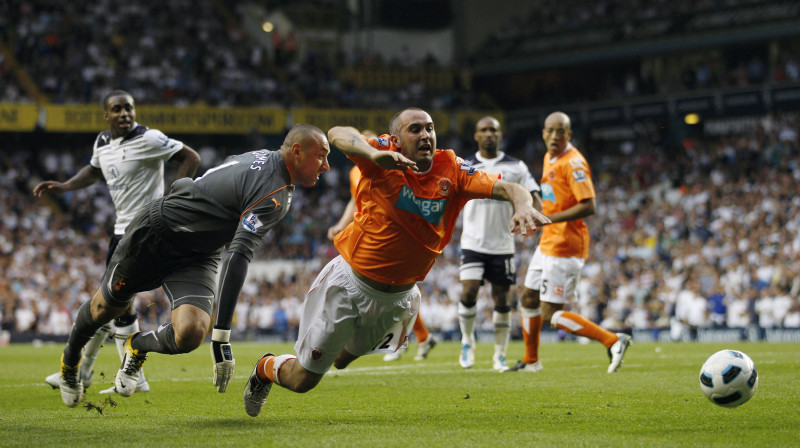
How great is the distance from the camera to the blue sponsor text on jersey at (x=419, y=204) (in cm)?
636

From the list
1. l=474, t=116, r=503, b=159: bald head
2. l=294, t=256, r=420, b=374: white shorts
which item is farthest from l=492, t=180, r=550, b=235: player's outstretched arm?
l=474, t=116, r=503, b=159: bald head

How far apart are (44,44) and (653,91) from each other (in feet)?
71.5

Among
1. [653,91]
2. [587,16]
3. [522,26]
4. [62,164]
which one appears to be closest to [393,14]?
[522,26]

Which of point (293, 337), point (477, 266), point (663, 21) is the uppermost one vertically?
point (663, 21)

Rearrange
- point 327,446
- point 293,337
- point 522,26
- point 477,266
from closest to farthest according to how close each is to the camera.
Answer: point 327,446 → point 477,266 → point 293,337 → point 522,26

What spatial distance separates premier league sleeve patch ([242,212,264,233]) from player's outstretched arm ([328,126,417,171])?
0.85 metres

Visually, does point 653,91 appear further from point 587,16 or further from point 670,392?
point 670,392

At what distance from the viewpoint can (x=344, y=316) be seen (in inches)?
260

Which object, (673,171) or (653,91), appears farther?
(653,91)

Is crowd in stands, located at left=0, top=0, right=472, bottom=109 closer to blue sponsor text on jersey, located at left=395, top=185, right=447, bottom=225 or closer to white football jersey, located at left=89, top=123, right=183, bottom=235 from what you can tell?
white football jersey, located at left=89, top=123, right=183, bottom=235

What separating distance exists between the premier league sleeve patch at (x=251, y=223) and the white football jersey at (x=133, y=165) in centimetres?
285

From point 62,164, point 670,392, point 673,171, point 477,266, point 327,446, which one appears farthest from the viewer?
point 62,164

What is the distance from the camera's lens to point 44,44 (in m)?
34.2

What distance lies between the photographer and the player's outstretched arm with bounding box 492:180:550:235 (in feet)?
17.8
